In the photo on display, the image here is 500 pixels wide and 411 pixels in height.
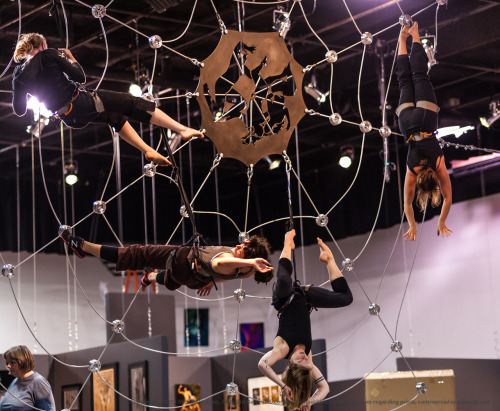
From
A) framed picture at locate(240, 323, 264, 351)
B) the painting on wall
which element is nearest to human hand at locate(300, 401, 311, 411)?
the painting on wall

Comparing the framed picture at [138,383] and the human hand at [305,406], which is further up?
the framed picture at [138,383]

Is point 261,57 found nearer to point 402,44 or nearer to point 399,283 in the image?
point 402,44

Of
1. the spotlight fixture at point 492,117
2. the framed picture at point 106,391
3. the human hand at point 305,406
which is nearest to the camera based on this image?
the human hand at point 305,406

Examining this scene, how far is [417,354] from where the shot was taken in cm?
1225

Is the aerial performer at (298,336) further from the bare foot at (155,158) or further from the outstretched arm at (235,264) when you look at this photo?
the bare foot at (155,158)

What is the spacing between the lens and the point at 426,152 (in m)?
6.05

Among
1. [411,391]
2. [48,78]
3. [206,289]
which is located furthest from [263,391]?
[48,78]

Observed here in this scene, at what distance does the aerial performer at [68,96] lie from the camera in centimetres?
520

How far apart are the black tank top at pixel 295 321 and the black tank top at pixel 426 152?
1.18 m

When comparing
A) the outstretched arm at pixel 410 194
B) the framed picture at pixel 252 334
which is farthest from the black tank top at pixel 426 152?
the framed picture at pixel 252 334

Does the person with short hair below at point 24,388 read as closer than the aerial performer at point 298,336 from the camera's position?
No

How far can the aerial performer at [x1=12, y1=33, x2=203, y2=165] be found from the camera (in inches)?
205

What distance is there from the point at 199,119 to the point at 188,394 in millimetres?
3279

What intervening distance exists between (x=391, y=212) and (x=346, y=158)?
244 centimetres
